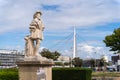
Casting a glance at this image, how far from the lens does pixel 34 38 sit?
1939cm

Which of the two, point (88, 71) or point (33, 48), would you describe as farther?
point (88, 71)

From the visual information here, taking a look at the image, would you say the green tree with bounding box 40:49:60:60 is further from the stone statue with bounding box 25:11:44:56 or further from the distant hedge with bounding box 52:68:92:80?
the stone statue with bounding box 25:11:44:56

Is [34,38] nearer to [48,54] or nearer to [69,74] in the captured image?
[69,74]

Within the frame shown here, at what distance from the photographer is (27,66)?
19062 millimetres

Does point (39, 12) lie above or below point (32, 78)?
above

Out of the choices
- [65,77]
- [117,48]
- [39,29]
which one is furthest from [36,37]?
[117,48]

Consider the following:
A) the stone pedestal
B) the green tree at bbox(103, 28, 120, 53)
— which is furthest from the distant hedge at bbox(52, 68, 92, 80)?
the green tree at bbox(103, 28, 120, 53)

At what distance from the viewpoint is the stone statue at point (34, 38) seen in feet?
63.3

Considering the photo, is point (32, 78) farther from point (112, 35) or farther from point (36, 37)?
point (112, 35)

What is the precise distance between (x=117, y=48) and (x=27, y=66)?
202ft

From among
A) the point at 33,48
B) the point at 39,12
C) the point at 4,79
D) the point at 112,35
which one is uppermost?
the point at 112,35

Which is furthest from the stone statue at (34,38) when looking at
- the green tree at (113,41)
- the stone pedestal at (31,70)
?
the green tree at (113,41)

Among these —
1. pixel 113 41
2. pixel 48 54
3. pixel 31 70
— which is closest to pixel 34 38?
pixel 31 70

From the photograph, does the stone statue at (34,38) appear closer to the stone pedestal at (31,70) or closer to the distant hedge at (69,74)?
the stone pedestal at (31,70)
